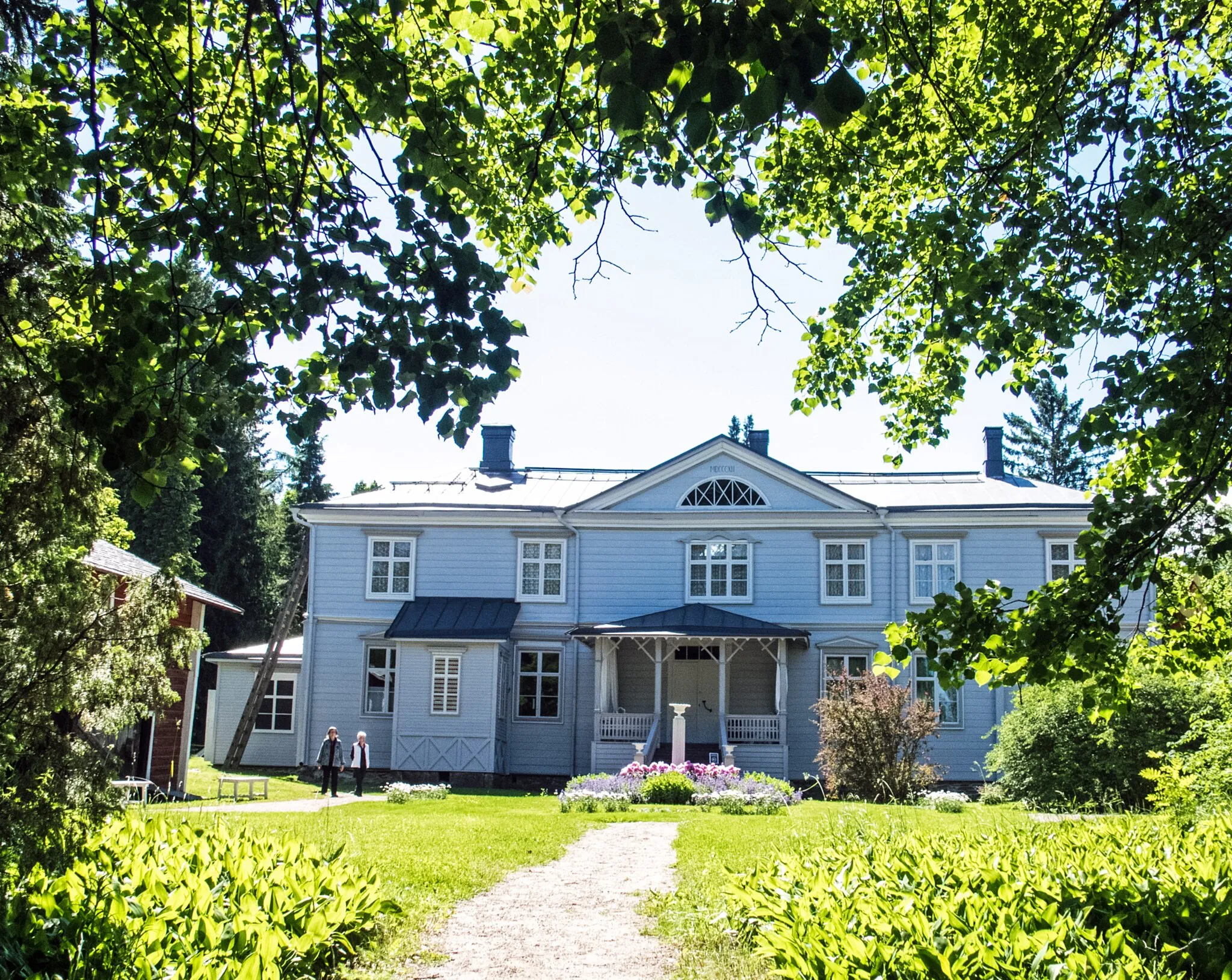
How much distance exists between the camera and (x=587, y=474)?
99.0 ft

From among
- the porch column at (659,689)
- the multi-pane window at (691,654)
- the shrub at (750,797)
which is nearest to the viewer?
the shrub at (750,797)

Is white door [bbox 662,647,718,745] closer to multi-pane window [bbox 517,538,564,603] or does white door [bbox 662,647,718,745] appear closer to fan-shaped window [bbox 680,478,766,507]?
multi-pane window [bbox 517,538,564,603]

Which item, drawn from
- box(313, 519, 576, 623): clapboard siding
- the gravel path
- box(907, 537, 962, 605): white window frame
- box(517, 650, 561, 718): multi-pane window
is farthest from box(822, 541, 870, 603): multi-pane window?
the gravel path

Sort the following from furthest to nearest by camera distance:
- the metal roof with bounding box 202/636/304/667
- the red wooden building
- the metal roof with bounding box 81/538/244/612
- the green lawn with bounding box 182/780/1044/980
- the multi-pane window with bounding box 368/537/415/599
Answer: the metal roof with bounding box 202/636/304/667 → the multi-pane window with bounding box 368/537/415/599 → the red wooden building → the metal roof with bounding box 81/538/244/612 → the green lawn with bounding box 182/780/1044/980

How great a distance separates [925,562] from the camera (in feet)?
84.6

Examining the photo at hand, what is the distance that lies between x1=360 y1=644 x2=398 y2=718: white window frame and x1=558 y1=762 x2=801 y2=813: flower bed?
23.8 ft

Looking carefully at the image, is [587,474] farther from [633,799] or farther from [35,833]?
[35,833]

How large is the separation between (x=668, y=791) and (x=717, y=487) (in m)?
9.31

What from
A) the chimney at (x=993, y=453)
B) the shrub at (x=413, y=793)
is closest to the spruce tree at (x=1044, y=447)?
the chimney at (x=993, y=453)

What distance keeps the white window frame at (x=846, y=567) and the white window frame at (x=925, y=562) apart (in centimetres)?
88

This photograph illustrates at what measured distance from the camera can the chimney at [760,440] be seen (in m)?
28.6

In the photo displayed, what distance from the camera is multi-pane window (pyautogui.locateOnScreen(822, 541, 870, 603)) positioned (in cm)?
2584

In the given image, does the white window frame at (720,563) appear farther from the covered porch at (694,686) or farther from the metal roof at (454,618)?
the metal roof at (454,618)

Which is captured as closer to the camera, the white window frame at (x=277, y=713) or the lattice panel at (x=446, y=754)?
the lattice panel at (x=446, y=754)
